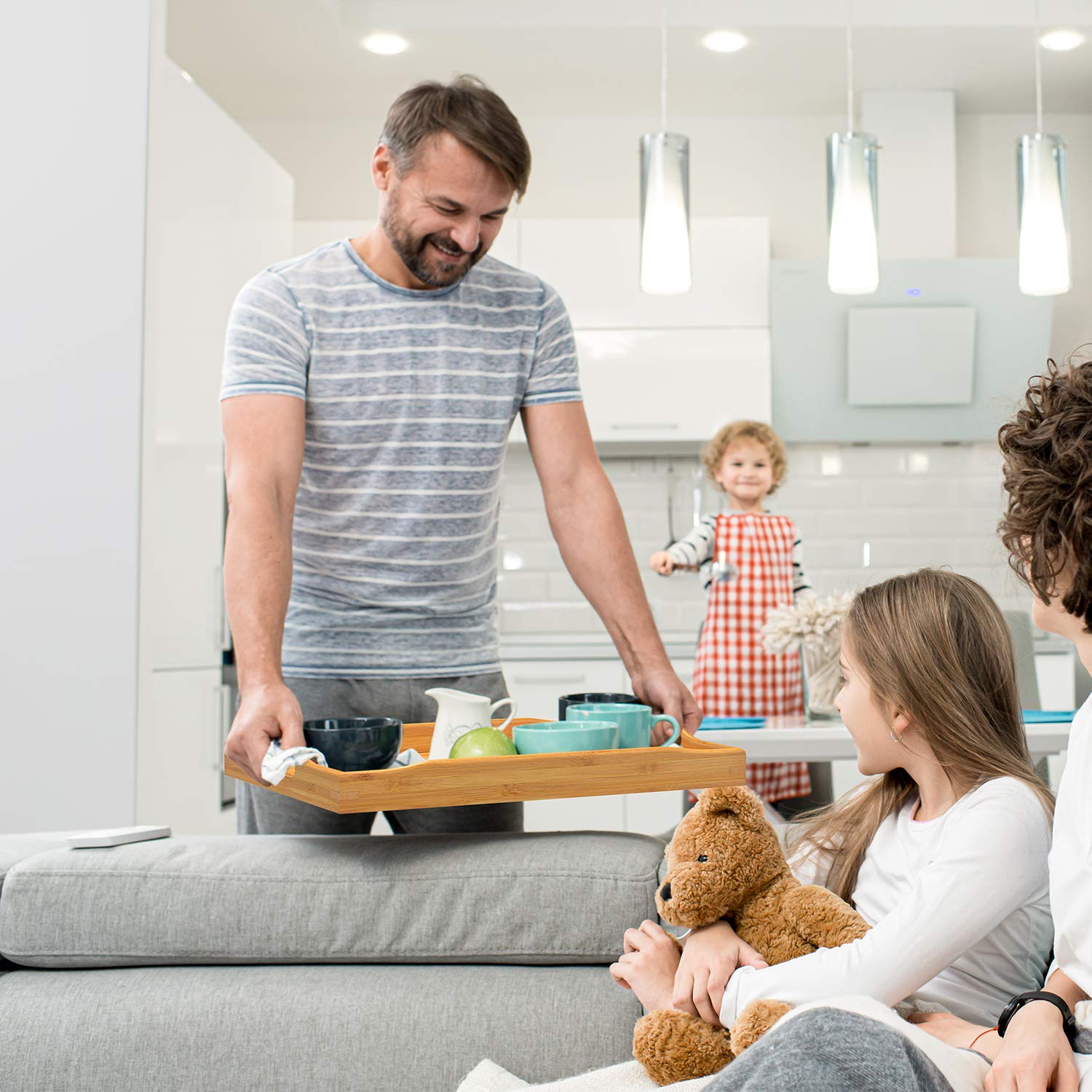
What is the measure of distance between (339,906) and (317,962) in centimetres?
7

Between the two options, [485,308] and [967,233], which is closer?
[485,308]

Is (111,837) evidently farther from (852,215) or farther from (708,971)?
(852,215)

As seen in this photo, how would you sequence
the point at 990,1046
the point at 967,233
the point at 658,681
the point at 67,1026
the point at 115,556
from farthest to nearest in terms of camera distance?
the point at 967,233
the point at 115,556
the point at 658,681
the point at 67,1026
the point at 990,1046

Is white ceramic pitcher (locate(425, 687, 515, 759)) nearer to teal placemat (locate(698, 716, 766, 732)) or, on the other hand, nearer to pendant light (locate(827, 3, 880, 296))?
teal placemat (locate(698, 716, 766, 732))

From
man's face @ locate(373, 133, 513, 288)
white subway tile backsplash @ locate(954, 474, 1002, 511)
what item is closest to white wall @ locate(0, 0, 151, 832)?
man's face @ locate(373, 133, 513, 288)

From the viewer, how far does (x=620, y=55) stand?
4.01m

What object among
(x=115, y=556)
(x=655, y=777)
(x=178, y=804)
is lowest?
(x=178, y=804)

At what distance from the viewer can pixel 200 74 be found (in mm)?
4160

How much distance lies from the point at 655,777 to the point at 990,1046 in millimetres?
380

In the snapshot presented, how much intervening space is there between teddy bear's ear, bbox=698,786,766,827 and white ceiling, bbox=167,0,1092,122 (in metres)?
3.12

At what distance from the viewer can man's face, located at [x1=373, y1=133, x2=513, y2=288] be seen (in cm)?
159

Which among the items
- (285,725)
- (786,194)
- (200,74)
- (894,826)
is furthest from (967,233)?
(285,725)

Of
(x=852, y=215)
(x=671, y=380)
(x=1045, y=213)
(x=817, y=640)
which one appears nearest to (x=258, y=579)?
(x=817, y=640)

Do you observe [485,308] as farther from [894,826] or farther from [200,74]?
[200,74]
